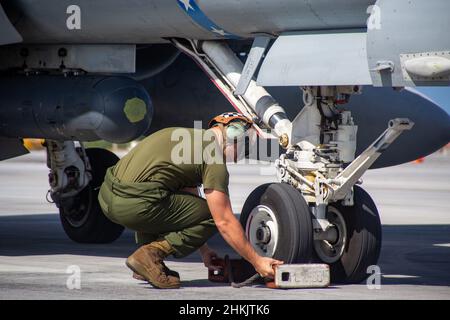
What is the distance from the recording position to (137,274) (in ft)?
29.6

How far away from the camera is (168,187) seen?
8.90 meters

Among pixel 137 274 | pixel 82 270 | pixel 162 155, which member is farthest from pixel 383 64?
pixel 82 270

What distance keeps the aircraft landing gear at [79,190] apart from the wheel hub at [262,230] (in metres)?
4.20

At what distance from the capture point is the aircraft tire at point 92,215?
44.5 feet

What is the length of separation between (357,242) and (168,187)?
1688 millimetres

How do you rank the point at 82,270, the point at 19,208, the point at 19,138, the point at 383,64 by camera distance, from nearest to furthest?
the point at 383,64 → the point at 82,270 → the point at 19,138 → the point at 19,208

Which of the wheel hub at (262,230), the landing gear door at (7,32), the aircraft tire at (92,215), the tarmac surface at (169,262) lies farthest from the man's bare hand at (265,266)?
the aircraft tire at (92,215)

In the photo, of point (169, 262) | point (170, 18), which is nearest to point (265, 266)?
point (169, 262)

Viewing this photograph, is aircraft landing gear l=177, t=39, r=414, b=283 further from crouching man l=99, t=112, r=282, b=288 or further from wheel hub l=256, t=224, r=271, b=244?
crouching man l=99, t=112, r=282, b=288

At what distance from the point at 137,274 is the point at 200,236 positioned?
1.85ft

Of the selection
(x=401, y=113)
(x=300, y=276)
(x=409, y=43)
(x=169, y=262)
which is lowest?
(x=300, y=276)

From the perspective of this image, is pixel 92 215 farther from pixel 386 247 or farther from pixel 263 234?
pixel 263 234

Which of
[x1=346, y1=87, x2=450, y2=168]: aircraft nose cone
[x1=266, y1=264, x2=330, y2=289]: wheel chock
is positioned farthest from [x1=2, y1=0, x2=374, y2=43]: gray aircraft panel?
[x1=346, y1=87, x2=450, y2=168]: aircraft nose cone

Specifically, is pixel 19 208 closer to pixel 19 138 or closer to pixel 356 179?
pixel 19 138
